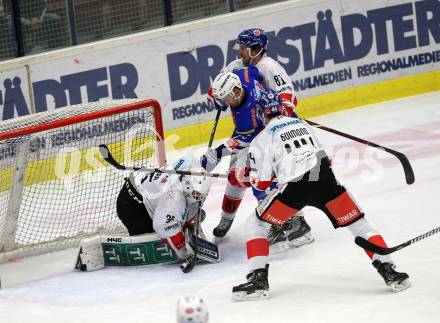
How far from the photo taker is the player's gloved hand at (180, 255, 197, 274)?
18.3 feet

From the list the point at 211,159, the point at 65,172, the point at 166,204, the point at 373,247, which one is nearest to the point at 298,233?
the point at 211,159

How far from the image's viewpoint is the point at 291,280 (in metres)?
5.28

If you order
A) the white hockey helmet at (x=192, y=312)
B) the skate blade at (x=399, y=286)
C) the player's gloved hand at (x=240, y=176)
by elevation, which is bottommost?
the skate blade at (x=399, y=286)

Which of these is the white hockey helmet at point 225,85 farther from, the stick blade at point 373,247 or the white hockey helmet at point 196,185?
the stick blade at point 373,247

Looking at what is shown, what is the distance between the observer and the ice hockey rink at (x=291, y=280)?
15.4ft

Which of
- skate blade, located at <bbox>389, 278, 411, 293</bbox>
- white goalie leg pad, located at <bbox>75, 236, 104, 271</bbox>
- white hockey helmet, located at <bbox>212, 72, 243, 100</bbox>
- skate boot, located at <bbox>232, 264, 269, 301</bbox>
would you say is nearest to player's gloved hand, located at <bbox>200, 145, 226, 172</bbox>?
white hockey helmet, located at <bbox>212, 72, 243, 100</bbox>

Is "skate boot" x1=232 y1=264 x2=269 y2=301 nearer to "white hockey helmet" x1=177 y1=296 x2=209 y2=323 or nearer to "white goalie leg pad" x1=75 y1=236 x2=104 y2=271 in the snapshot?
"white goalie leg pad" x1=75 y1=236 x2=104 y2=271

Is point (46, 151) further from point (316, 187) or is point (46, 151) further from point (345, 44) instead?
point (345, 44)

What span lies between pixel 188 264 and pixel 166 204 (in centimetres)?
37

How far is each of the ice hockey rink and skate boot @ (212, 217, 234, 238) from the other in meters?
0.08

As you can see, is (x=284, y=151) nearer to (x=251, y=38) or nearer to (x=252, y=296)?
(x=252, y=296)

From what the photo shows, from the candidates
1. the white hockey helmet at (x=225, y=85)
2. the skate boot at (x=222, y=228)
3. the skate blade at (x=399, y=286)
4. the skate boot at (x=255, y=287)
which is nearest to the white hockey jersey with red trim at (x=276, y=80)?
the white hockey helmet at (x=225, y=85)

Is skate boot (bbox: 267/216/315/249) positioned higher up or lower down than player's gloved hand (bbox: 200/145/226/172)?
lower down

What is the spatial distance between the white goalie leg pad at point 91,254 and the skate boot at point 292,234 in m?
1.03
